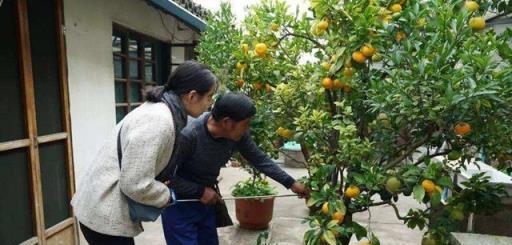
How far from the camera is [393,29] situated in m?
1.76

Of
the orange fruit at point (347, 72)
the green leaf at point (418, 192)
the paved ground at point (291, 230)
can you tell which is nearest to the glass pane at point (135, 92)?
the paved ground at point (291, 230)

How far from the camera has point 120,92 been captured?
4.72 metres

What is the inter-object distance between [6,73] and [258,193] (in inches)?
105

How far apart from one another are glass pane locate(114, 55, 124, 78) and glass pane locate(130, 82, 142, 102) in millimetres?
337

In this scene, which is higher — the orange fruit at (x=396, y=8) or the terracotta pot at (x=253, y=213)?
the orange fruit at (x=396, y=8)

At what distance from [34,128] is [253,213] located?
7.73 ft

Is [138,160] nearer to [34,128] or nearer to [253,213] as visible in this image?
[34,128]

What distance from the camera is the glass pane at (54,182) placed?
3.00 meters

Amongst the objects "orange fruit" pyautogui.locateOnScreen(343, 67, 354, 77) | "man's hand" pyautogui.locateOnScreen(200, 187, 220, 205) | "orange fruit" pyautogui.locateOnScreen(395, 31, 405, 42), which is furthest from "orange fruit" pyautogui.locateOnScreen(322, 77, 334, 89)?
"man's hand" pyautogui.locateOnScreen(200, 187, 220, 205)

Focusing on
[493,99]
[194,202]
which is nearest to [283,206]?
[194,202]

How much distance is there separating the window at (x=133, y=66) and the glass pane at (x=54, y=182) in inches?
49.1

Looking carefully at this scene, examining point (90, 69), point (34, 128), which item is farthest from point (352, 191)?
point (90, 69)

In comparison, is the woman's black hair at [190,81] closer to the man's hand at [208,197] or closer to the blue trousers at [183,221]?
the man's hand at [208,197]

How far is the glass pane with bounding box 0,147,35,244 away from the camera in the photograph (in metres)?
2.57
